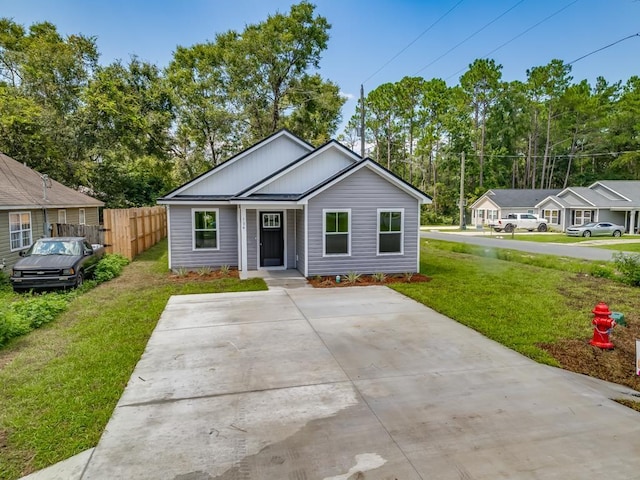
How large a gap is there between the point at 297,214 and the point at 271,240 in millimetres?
1380

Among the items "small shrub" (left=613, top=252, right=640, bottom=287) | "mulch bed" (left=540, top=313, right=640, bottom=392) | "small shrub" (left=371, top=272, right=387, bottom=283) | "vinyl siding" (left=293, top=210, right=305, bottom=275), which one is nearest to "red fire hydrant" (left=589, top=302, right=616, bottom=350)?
"mulch bed" (left=540, top=313, right=640, bottom=392)

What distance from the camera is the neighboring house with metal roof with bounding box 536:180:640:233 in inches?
1321

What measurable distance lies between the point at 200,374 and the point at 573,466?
172 inches

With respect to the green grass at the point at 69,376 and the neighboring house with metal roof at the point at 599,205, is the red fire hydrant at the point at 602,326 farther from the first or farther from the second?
the neighboring house with metal roof at the point at 599,205

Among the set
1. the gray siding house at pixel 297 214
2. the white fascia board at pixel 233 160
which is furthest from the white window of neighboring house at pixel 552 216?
the white fascia board at pixel 233 160

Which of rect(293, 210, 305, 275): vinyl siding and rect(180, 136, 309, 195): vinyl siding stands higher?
rect(180, 136, 309, 195): vinyl siding

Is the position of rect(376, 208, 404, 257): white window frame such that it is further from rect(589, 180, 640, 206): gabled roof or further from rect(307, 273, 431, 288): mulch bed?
rect(589, 180, 640, 206): gabled roof

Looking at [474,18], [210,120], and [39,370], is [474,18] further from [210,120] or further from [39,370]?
[210,120]

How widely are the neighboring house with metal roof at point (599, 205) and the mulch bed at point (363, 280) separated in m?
29.3

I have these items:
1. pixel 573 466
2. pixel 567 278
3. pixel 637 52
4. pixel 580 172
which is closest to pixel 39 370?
pixel 573 466

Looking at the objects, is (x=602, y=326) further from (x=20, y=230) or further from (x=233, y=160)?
(x=20, y=230)

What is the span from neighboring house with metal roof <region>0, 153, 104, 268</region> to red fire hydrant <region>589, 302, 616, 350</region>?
1486 cm

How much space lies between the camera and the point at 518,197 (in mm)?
43438

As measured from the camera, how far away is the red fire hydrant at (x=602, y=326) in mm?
6566
